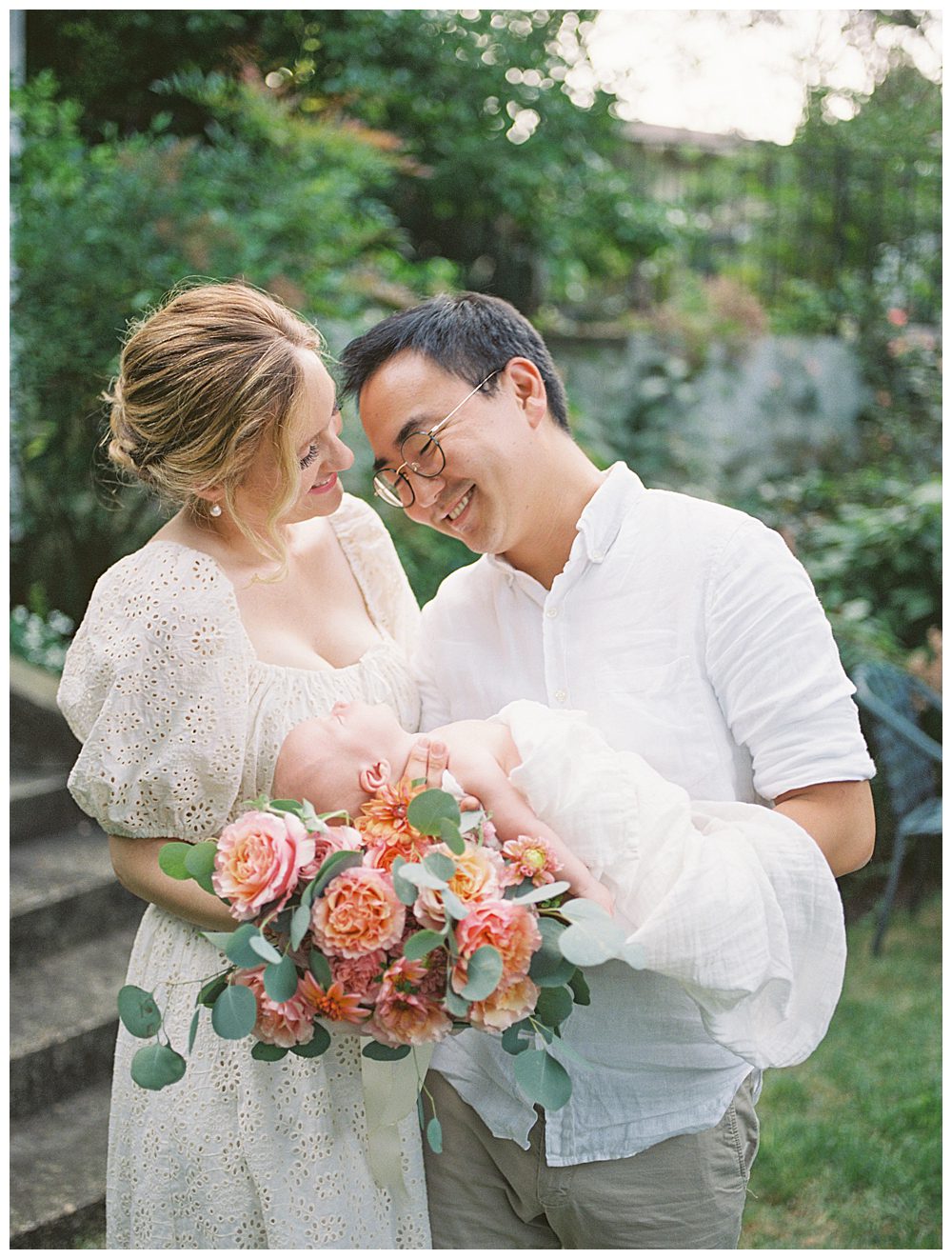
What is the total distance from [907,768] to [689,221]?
14.4 feet

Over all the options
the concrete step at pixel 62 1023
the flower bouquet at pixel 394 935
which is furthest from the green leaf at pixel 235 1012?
the concrete step at pixel 62 1023

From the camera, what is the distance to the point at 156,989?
73.9 inches

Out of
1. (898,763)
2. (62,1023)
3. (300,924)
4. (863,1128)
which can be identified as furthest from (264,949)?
(898,763)

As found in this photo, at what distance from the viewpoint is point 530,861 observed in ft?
4.93

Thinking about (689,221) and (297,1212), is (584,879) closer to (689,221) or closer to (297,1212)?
(297,1212)

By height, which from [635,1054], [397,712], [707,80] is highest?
[707,80]

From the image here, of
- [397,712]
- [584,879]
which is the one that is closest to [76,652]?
[397,712]

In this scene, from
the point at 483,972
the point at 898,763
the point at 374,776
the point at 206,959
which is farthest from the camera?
the point at 898,763

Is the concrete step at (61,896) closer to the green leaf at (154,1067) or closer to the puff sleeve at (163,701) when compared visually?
the puff sleeve at (163,701)

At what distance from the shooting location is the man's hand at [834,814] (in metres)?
1.67

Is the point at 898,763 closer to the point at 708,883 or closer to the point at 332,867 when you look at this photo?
the point at 708,883

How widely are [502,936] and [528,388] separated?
3.15ft

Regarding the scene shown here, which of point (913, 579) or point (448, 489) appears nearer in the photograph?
point (448, 489)

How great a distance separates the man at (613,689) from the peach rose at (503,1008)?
15.3 inches
